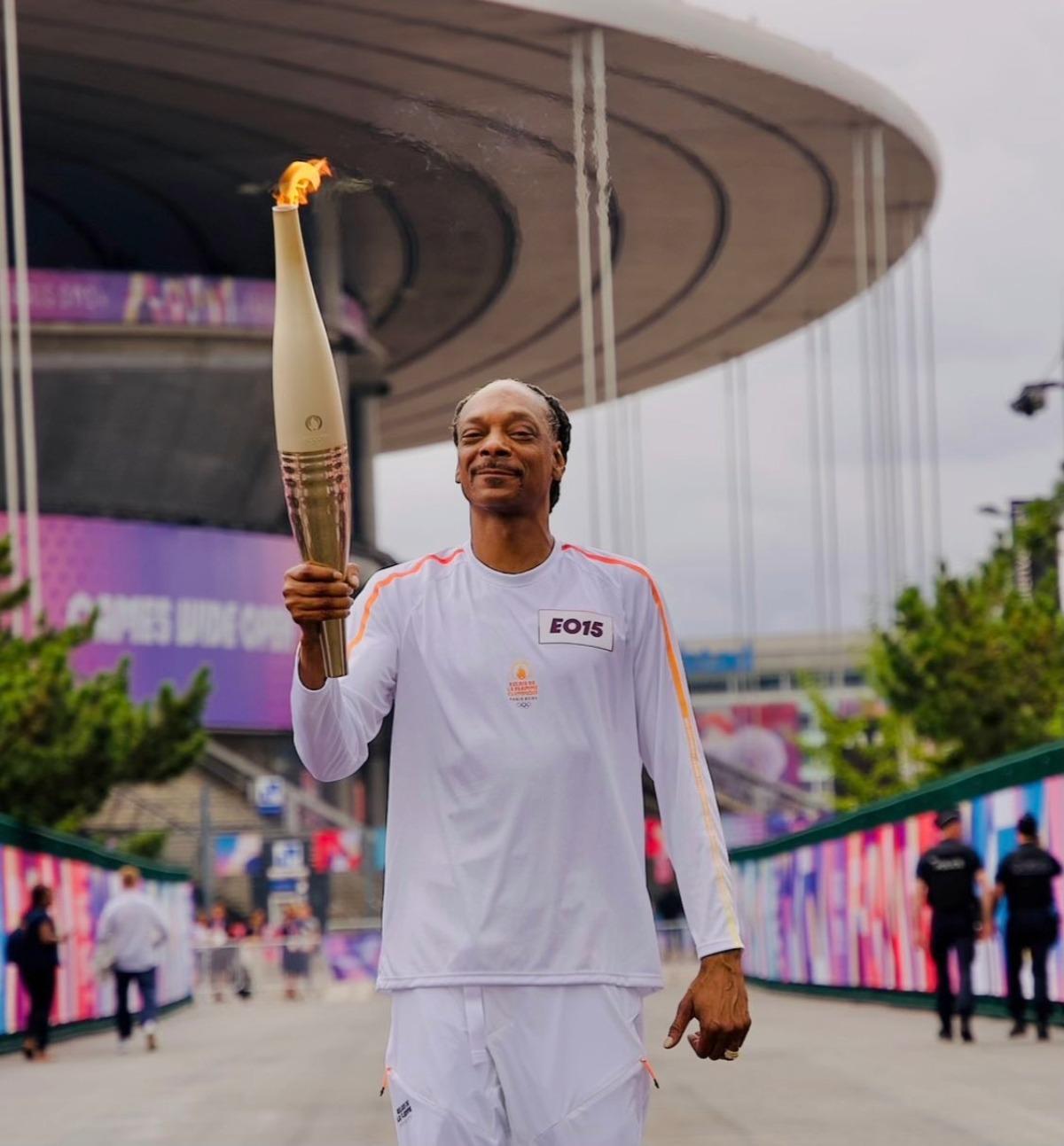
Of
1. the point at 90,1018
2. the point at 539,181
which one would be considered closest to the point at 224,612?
the point at 90,1018

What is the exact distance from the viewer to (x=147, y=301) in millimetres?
58781

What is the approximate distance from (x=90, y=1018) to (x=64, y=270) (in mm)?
31653

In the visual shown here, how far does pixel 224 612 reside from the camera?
60.5 meters

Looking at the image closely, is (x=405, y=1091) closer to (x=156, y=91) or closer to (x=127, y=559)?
(x=156, y=91)

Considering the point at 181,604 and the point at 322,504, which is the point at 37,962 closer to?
the point at 322,504

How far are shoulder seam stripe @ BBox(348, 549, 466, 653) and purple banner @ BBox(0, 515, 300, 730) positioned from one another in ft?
171

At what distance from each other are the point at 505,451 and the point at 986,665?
37.2 m

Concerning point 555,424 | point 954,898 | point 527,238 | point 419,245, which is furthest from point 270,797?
point 555,424

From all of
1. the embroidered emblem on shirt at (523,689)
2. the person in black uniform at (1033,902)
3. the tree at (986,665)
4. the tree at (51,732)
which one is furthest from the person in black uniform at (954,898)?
the tree at (986,665)

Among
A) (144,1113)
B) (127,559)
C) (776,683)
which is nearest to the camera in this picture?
(144,1113)

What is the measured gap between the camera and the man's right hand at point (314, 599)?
189 inches

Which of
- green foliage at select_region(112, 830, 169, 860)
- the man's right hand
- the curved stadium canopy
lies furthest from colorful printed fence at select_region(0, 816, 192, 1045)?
the man's right hand

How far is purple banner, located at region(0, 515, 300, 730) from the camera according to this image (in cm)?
5822

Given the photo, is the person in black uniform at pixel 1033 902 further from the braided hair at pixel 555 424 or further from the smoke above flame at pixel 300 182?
the smoke above flame at pixel 300 182
